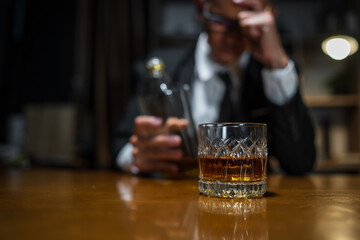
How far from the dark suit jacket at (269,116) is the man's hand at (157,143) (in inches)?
17.3

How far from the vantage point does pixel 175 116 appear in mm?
781

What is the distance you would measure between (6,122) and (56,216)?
10.4ft

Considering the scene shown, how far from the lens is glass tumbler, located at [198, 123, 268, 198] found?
0.51m

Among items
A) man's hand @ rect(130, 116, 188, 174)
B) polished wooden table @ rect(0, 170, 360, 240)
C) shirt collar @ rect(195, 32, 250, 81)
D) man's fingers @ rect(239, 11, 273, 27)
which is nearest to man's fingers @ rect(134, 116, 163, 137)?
man's hand @ rect(130, 116, 188, 174)

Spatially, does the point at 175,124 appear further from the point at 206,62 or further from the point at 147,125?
the point at 206,62

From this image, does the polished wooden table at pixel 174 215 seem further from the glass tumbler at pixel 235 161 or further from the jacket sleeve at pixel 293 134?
the jacket sleeve at pixel 293 134

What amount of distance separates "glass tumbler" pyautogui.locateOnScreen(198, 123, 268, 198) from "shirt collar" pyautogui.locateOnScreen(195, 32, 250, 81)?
808mm

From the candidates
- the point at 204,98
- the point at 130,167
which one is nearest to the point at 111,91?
the point at 204,98

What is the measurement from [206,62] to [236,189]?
3.12ft

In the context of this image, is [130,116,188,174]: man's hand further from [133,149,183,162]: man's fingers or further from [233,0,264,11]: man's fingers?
[233,0,264,11]: man's fingers

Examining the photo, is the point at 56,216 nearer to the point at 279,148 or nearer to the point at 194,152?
the point at 194,152

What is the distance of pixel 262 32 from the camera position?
0.96m

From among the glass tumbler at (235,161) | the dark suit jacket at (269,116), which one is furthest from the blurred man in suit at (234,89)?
the glass tumbler at (235,161)

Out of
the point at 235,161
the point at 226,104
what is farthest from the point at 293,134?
the point at 235,161
